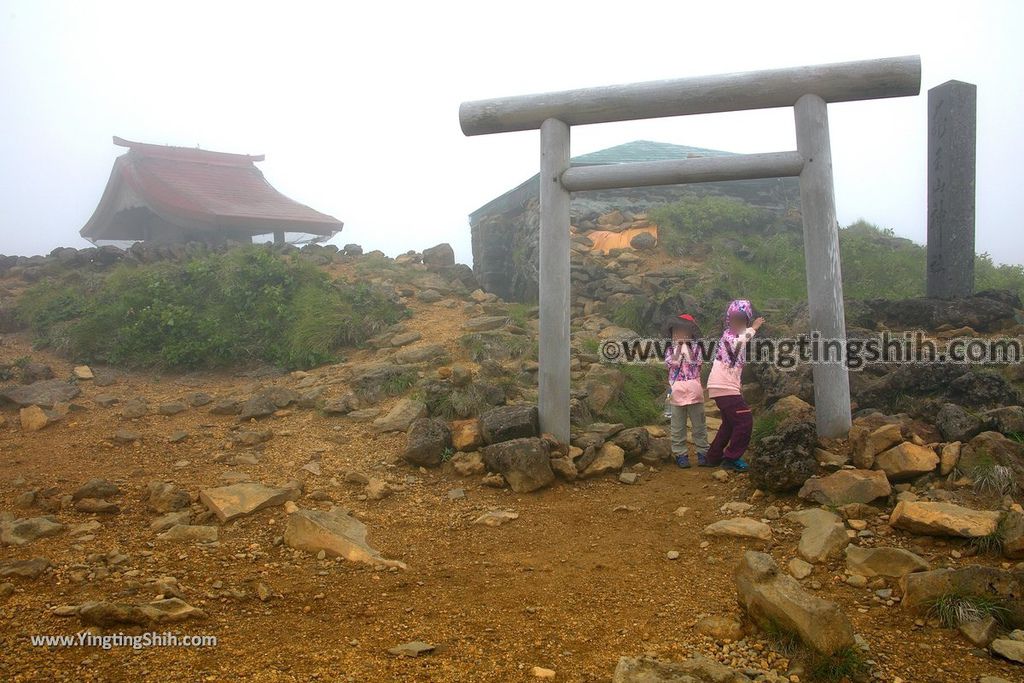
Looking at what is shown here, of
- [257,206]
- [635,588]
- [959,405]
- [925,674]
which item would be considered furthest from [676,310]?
[257,206]

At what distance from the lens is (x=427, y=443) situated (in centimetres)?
486

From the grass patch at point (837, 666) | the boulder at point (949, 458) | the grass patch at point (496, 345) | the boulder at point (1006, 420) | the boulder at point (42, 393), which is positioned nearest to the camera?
the grass patch at point (837, 666)

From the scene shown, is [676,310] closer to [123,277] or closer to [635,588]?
[635,588]

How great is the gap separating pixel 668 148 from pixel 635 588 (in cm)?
1106

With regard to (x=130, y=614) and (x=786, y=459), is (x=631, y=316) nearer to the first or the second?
(x=786, y=459)

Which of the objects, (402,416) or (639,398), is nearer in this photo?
(402,416)

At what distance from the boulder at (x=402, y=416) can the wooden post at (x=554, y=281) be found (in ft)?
4.09

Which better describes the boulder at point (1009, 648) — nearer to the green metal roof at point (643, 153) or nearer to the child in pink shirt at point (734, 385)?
the child in pink shirt at point (734, 385)

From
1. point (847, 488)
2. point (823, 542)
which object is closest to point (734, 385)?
point (847, 488)

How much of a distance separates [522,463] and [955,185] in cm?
505

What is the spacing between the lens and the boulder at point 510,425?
4832 mm

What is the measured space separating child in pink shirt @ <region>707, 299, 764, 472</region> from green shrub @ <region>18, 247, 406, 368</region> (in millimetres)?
4749

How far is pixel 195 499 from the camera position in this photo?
163 inches

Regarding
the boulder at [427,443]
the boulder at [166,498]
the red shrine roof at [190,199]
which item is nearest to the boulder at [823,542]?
the boulder at [427,443]
